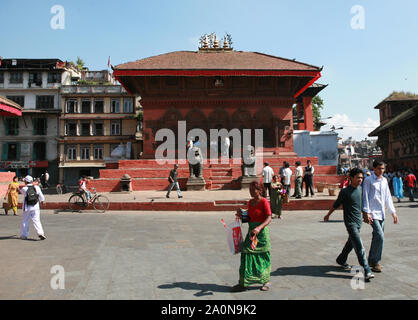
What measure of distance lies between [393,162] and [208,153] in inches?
1030

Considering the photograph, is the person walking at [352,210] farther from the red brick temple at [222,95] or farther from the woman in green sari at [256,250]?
the red brick temple at [222,95]

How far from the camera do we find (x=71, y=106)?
3912cm

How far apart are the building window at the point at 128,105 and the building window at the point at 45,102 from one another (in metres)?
8.51

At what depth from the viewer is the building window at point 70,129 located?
128 ft

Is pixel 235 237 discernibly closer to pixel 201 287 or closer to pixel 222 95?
pixel 201 287

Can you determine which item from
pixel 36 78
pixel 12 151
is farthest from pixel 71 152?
pixel 36 78

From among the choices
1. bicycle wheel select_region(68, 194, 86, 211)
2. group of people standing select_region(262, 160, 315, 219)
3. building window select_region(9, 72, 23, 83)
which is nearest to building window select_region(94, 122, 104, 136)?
building window select_region(9, 72, 23, 83)

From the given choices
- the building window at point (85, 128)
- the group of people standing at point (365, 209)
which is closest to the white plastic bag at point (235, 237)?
the group of people standing at point (365, 209)

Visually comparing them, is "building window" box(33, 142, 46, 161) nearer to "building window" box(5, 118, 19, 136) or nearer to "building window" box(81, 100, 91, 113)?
"building window" box(5, 118, 19, 136)

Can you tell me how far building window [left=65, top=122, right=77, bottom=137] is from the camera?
38906 mm

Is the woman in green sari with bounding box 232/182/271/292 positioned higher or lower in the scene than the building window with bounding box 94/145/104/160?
lower

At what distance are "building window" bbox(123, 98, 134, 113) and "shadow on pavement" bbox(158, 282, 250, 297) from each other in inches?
1454
